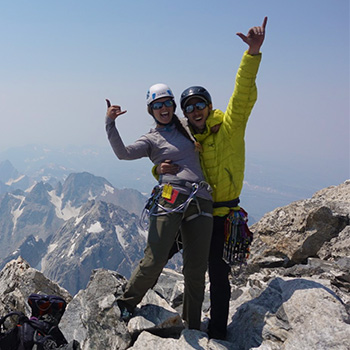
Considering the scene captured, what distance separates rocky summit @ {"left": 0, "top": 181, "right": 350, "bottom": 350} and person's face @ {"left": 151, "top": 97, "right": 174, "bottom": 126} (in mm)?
4318

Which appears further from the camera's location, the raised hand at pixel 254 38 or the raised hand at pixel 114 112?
the raised hand at pixel 114 112

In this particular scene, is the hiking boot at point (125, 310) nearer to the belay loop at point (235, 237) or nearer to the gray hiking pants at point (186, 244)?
the gray hiking pants at point (186, 244)

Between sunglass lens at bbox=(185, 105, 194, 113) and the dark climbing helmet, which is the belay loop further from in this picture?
the dark climbing helmet

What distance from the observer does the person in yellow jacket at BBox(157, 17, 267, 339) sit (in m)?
6.17

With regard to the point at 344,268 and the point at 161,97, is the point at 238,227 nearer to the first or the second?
the point at 161,97

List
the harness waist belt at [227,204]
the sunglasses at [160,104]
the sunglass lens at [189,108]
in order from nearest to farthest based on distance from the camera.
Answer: the sunglasses at [160,104] < the sunglass lens at [189,108] < the harness waist belt at [227,204]

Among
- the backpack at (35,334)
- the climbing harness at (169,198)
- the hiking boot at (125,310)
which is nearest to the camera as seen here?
the backpack at (35,334)

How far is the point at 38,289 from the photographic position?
31.8ft

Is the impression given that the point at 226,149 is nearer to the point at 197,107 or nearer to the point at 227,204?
the point at 197,107

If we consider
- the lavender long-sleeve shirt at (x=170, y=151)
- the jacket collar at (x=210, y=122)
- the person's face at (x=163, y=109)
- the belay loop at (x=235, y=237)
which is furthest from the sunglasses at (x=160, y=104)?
the belay loop at (x=235, y=237)

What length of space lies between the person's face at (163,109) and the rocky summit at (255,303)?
14.2 ft

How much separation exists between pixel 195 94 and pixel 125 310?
A: 507cm

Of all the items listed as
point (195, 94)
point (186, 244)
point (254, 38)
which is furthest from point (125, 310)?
point (254, 38)

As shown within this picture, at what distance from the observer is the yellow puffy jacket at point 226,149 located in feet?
20.2
